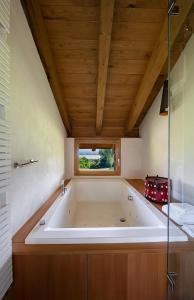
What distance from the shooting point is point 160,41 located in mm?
2121

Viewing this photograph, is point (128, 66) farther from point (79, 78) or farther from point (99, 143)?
point (99, 143)

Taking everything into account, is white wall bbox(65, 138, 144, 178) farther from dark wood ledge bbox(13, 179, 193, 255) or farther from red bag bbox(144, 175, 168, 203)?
dark wood ledge bbox(13, 179, 193, 255)

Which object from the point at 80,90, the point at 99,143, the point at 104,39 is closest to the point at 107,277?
the point at 104,39

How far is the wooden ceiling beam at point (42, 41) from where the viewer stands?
70.5 inches

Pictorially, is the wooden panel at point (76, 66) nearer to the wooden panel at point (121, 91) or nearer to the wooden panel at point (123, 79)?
the wooden panel at point (123, 79)

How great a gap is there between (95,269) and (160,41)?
221cm

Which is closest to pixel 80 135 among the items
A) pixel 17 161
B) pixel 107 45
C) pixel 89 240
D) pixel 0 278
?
pixel 107 45

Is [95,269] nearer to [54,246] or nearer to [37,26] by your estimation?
[54,246]

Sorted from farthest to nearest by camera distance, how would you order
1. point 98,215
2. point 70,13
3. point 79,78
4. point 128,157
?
point 128,157
point 98,215
point 79,78
point 70,13

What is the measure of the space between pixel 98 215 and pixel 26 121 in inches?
82.6

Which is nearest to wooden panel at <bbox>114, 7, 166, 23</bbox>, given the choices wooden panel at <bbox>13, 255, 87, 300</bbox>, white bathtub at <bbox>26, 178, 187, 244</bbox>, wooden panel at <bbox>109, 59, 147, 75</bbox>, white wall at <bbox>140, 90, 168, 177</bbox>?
wooden panel at <bbox>109, 59, 147, 75</bbox>

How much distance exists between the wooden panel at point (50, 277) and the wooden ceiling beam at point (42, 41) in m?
1.98

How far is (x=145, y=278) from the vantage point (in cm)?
137

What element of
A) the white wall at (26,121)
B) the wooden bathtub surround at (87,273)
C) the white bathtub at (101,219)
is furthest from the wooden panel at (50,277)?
the white wall at (26,121)
